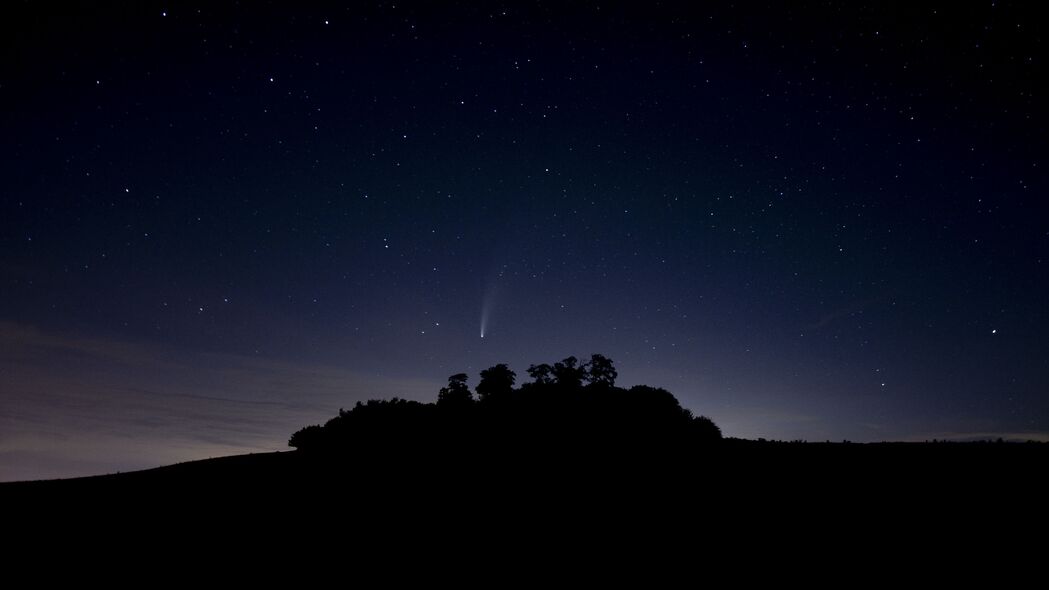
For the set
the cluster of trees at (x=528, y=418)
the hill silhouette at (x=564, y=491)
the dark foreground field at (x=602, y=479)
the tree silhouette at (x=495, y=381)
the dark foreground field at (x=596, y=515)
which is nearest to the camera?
the dark foreground field at (x=596, y=515)

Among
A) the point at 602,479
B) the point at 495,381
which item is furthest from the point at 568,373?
the point at 602,479

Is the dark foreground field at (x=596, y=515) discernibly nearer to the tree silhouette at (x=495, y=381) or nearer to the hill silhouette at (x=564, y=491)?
the hill silhouette at (x=564, y=491)

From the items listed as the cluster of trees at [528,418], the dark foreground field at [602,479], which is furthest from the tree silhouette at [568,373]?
the dark foreground field at [602,479]

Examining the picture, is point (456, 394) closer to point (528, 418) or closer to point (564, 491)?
point (528, 418)

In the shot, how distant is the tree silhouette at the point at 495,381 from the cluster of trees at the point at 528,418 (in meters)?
0.09

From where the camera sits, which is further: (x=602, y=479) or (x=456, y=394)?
(x=456, y=394)

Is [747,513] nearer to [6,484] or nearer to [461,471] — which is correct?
[461,471]

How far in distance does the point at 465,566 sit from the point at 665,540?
5.88 meters

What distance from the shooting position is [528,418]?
3816 centimetres

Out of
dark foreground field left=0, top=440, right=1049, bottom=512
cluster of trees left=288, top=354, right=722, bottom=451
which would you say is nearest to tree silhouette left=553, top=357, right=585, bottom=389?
cluster of trees left=288, top=354, right=722, bottom=451

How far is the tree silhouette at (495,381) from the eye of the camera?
46.7 m

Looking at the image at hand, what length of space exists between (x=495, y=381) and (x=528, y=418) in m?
9.71

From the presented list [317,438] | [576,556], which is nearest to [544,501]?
[576,556]

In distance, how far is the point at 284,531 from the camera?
18.3m
